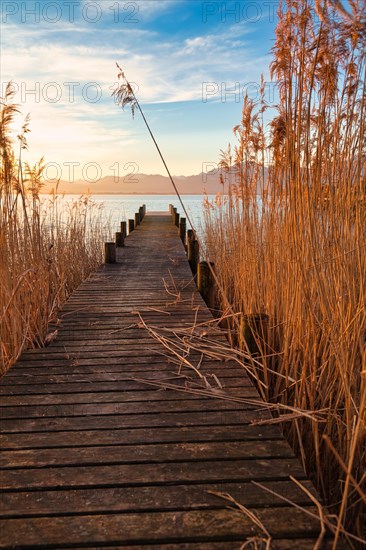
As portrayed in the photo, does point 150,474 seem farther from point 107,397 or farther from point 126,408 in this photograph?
point 107,397

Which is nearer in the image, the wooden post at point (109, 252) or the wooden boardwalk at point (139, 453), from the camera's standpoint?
the wooden boardwalk at point (139, 453)

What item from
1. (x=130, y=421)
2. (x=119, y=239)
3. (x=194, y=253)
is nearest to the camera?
(x=130, y=421)

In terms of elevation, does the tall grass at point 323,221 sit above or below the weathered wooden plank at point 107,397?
above

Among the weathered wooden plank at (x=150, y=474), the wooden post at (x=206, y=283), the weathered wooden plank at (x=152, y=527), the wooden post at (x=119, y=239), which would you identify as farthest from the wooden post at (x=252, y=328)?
the wooden post at (x=119, y=239)

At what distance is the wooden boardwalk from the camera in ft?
3.64

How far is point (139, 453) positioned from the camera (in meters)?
1.46

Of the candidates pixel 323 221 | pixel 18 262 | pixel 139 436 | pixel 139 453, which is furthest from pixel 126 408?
pixel 18 262

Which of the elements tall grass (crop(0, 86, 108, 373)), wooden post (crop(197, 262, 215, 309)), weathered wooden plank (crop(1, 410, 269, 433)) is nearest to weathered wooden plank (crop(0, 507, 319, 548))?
weathered wooden plank (crop(1, 410, 269, 433))

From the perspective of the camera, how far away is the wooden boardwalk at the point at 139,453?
1.11 m

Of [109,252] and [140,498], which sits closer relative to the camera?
[140,498]

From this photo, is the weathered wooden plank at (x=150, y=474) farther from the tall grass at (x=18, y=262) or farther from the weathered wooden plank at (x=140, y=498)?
the tall grass at (x=18, y=262)

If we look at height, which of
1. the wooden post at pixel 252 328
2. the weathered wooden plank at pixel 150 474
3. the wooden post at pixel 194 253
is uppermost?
the wooden post at pixel 194 253

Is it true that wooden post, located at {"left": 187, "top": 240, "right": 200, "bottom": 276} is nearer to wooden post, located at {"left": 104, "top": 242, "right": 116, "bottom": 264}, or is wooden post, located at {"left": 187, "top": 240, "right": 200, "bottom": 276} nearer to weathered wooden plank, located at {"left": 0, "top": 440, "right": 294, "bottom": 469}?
wooden post, located at {"left": 104, "top": 242, "right": 116, "bottom": 264}

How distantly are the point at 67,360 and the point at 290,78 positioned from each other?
→ 194 cm
